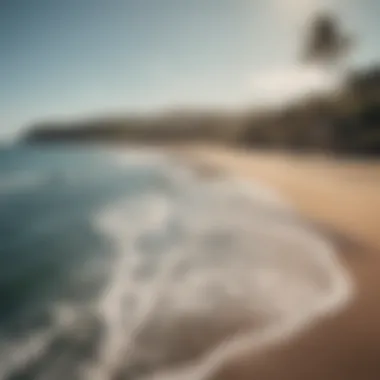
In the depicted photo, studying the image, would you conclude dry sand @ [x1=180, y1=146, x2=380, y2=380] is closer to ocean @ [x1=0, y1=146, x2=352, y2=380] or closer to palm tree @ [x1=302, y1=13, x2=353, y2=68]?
ocean @ [x1=0, y1=146, x2=352, y2=380]

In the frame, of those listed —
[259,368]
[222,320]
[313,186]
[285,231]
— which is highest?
[313,186]

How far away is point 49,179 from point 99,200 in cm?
105

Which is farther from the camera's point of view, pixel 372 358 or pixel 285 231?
pixel 285 231

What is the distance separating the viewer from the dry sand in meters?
1.32

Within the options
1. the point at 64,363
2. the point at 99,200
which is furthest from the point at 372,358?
the point at 99,200

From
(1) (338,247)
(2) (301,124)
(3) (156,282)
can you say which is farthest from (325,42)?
(3) (156,282)

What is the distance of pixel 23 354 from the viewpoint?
4.81ft

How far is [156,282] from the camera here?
82.8 inches

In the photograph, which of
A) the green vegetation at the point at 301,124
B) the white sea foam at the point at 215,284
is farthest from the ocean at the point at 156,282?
the green vegetation at the point at 301,124

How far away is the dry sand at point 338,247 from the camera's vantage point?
1.32m

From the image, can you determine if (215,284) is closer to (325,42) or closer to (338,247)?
(338,247)

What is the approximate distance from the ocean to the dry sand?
8cm

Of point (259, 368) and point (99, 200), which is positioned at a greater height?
point (99, 200)

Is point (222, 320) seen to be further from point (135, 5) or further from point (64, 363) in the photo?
point (135, 5)
